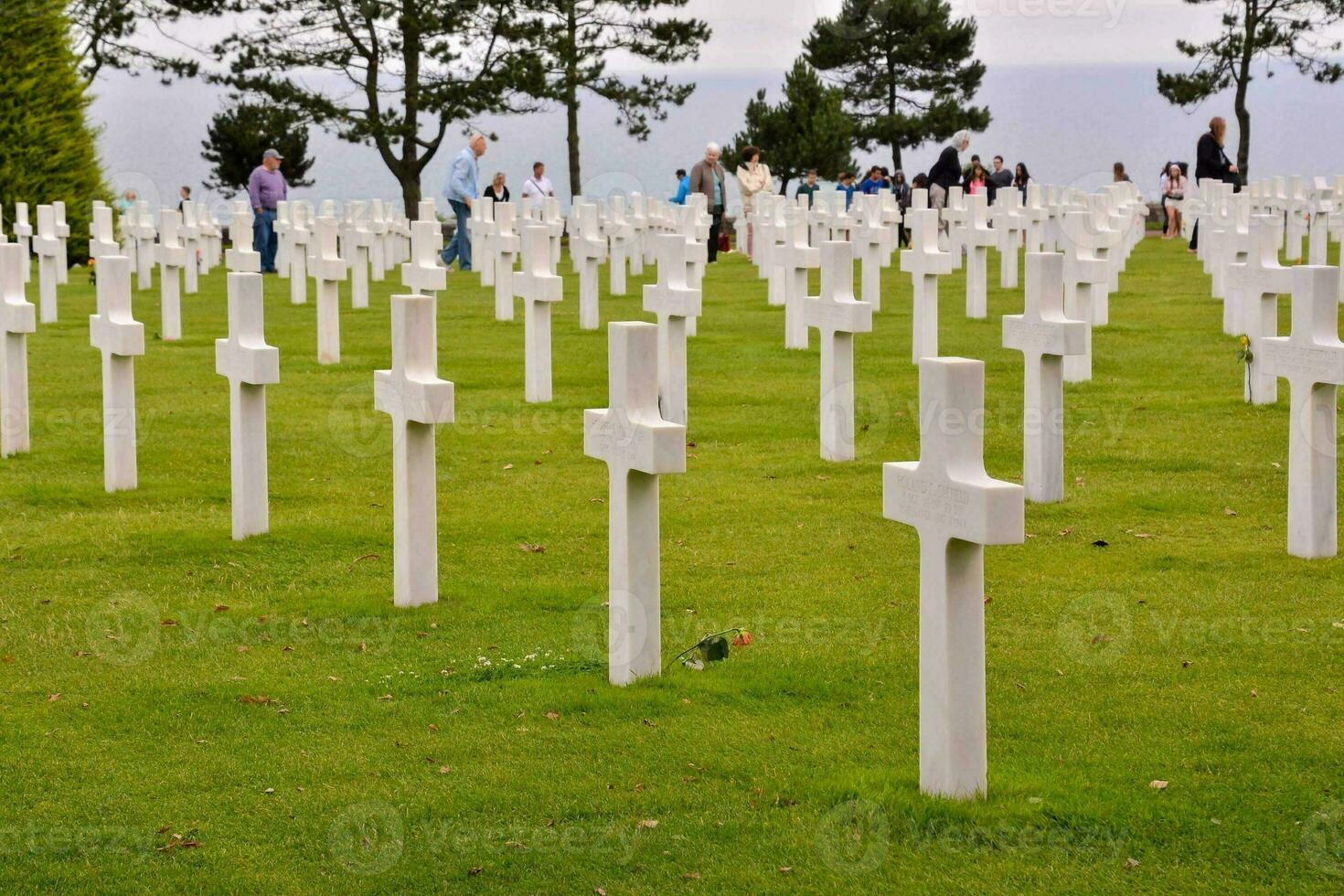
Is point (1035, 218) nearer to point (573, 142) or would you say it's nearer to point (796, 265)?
point (796, 265)

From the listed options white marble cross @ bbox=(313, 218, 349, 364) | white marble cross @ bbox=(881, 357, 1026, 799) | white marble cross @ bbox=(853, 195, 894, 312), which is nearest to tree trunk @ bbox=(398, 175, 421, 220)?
white marble cross @ bbox=(853, 195, 894, 312)

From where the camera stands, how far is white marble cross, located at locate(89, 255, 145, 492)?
8.59 meters

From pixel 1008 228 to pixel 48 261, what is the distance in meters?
10.1

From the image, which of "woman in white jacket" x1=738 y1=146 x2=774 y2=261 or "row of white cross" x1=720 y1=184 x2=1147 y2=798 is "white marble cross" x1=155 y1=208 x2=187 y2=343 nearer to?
"row of white cross" x1=720 y1=184 x2=1147 y2=798

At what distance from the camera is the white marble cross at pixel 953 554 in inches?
165

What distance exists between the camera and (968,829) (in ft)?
14.0

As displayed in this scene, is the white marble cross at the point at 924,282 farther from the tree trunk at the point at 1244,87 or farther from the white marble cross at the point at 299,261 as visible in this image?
the tree trunk at the point at 1244,87

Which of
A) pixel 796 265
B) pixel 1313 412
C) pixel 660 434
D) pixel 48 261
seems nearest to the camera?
pixel 660 434

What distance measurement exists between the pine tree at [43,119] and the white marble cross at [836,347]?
20511 millimetres

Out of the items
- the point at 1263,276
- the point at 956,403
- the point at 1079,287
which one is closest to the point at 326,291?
the point at 1079,287

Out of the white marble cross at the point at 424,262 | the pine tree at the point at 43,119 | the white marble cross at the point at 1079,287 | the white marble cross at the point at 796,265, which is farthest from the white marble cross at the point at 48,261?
the white marble cross at the point at 1079,287

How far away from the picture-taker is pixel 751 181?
2661 centimetres

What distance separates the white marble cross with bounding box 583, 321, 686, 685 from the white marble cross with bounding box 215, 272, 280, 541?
8.10ft

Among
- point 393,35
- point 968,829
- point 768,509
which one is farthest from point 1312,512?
point 393,35
